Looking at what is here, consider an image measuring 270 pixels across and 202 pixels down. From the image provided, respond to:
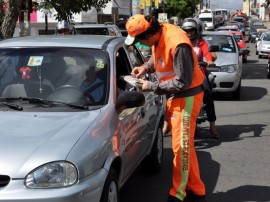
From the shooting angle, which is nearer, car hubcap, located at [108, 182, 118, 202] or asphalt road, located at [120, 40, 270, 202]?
car hubcap, located at [108, 182, 118, 202]

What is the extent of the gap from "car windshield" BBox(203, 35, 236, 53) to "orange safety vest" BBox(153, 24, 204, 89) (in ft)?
29.7

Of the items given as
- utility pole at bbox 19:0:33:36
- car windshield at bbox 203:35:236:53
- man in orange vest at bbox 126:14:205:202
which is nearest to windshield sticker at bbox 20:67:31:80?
man in orange vest at bbox 126:14:205:202

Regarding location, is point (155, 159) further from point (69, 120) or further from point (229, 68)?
point (229, 68)

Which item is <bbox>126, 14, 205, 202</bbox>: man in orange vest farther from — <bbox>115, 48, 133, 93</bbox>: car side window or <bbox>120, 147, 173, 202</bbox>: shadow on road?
<bbox>120, 147, 173, 202</bbox>: shadow on road

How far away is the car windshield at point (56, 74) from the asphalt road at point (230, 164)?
1339mm

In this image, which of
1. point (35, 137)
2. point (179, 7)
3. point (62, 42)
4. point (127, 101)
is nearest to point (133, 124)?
point (127, 101)

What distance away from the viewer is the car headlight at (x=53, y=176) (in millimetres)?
3287

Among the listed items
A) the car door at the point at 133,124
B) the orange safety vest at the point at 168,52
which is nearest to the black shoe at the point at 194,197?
the car door at the point at 133,124

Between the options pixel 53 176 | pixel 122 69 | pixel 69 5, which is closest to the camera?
pixel 53 176

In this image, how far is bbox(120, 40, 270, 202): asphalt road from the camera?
5.42 meters

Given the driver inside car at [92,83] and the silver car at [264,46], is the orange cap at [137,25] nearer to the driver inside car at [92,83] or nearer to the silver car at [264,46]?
the driver inside car at [92,83]

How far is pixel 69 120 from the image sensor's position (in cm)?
389

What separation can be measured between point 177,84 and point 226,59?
886 centimetres

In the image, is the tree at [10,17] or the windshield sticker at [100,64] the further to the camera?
the tree at [10,17]
